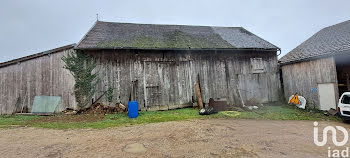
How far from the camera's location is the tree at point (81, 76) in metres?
8.98

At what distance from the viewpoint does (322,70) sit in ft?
30.0

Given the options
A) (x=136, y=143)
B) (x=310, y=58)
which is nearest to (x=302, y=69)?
(x=310, y=58)

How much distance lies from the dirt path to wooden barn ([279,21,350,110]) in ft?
16.5

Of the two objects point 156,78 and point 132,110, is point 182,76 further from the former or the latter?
point 132,110

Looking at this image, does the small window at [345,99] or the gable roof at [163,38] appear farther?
the gable roof at [163,38]

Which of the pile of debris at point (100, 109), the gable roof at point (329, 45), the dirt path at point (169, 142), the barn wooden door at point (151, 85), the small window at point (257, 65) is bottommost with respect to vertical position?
the dirt path at point (169, 142)

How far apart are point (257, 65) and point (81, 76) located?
12.3 metres

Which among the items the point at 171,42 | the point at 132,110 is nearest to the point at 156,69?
the point at 171,42

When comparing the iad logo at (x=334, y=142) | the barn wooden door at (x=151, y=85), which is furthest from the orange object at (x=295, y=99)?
the barn wooden door at (x=151, y=85)

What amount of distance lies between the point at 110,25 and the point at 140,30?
7.90ft

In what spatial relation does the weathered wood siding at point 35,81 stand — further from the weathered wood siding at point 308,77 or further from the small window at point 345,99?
the weathered wood siding at point 308,77

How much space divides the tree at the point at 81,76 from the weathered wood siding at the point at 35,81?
1.04 feet

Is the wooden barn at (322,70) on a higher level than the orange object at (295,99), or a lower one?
higher

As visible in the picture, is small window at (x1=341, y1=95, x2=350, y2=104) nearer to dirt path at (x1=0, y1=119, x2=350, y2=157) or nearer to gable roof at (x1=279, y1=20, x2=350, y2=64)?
gable roof at (x1=279, y1=20, x2=350, y2=64)
